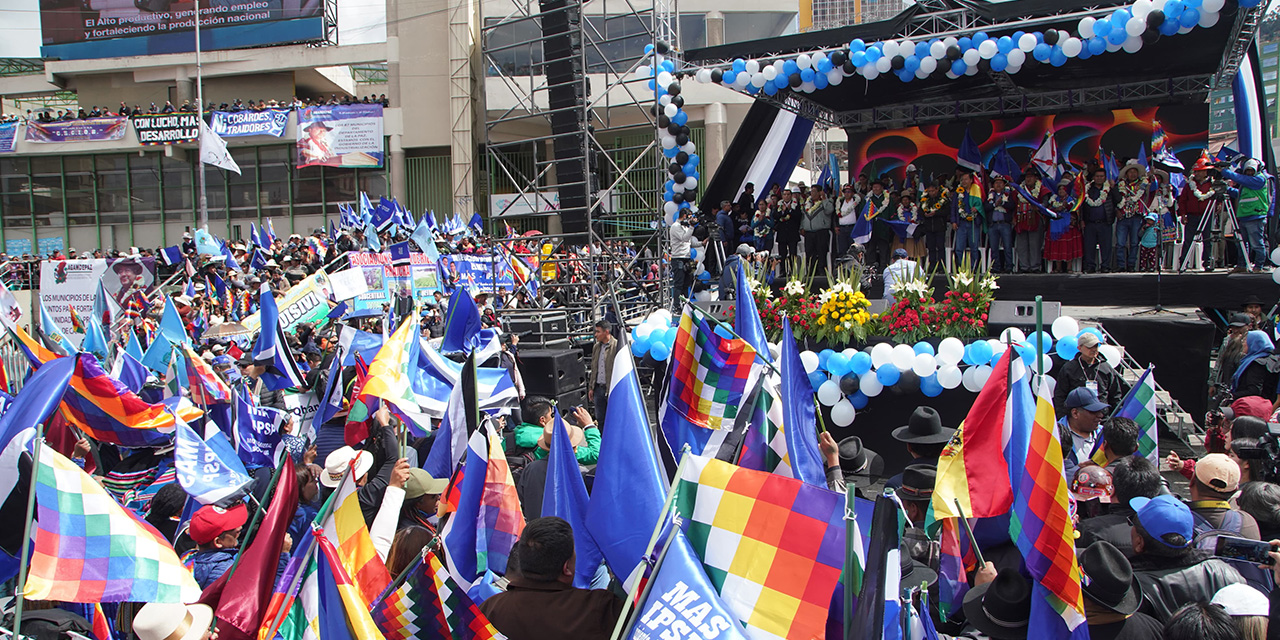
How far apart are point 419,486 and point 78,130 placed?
3752 cm

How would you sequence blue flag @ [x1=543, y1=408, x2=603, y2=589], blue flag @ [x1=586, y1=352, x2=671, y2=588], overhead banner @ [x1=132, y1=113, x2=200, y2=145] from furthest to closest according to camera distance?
overhead banner @ [x1=132, y1=113, x2=200, y2=145] → blue flag @ [x1=543, y1=408, x2=603, y2=589] → blue flag @ [x1=586, y1=352, x2=671, y2=588]

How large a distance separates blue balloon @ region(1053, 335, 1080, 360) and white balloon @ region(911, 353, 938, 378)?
3.54 feet

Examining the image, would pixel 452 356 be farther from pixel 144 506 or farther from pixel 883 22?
pixel 883 22

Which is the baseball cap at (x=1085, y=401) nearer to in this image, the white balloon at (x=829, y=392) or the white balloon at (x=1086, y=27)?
the white balloon at (x=829, y=392)

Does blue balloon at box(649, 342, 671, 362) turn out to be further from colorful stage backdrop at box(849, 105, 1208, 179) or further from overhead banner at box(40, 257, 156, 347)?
overhead banner at box(40, 257, 156, 347)

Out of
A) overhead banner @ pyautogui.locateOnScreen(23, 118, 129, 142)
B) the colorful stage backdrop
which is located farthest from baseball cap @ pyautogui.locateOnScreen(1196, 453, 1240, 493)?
overhead banner @ pyautogui.locateOnScreen(23, 118, 129, 142)

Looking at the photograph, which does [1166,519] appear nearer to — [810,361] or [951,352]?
[951,352]

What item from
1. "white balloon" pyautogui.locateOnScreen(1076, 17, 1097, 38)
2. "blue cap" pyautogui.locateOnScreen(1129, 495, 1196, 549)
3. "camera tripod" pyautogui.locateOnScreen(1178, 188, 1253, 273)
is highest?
"white balloon" pyautogui.locateOnScreen(1076, 17, 1097, 38)

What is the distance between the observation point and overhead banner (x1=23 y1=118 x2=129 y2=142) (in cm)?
3450

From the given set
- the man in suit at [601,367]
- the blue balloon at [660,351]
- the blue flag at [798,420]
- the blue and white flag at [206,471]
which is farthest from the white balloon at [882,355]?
the blue and white flag at [206,471]

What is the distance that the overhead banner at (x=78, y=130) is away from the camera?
3450 centimetres

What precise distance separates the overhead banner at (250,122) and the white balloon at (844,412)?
97.4 ft

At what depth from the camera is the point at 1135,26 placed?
32.6 feet

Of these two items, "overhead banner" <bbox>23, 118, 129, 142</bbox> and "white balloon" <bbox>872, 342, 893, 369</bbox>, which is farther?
"overhead banner" <bbox>23, 118, 129, 142</bbox>
